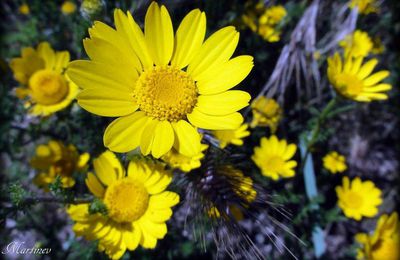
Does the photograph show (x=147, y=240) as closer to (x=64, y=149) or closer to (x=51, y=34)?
(x=64, y=149)

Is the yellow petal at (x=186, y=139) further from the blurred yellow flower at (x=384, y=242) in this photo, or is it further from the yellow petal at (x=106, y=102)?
the blurred yellow flower at (x=384, y=242)

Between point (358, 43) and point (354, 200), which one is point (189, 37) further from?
point (358, 43)

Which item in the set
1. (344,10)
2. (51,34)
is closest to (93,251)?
(51,34)

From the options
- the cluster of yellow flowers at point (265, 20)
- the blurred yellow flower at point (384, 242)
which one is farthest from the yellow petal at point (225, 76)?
the blurred yellow flower at point (384, 242)

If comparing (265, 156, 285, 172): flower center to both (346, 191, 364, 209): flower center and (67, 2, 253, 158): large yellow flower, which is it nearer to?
(346, 191, 364, 209): flower center

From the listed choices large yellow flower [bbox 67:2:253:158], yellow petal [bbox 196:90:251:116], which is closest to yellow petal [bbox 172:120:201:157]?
large yellow flower [bbox 67:2:253:158]
